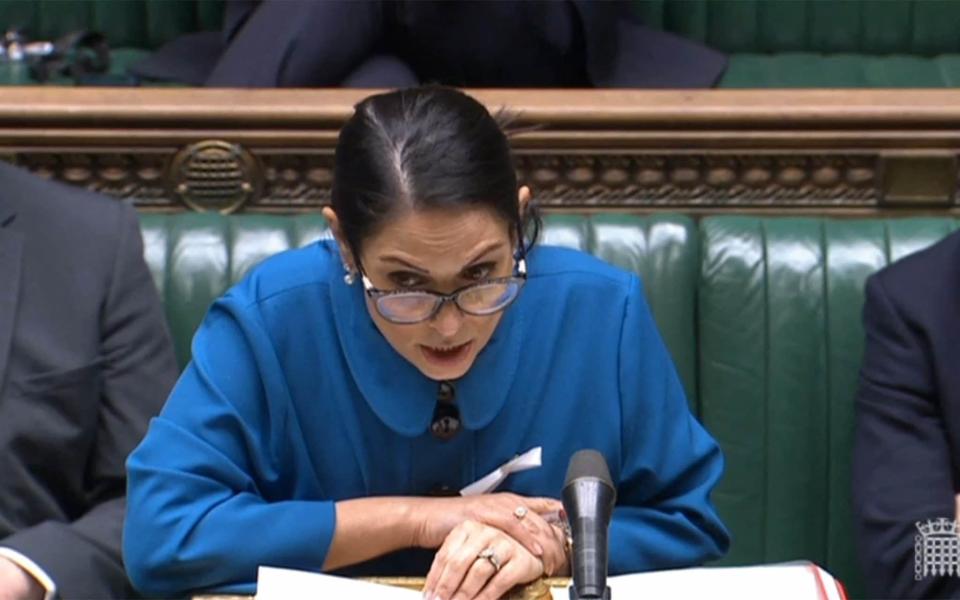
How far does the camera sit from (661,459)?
1.60 meters

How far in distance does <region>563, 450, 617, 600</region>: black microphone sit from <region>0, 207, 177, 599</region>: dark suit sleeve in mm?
799

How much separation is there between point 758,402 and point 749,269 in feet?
0.57

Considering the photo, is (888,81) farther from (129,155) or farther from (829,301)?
(129,155)

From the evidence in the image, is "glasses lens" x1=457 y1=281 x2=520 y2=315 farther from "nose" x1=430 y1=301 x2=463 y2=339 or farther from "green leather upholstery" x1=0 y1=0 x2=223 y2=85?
"green leather upholstery" x1=0 y1=0 x2=223 y2=85

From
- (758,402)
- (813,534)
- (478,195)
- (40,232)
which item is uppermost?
(478,195)

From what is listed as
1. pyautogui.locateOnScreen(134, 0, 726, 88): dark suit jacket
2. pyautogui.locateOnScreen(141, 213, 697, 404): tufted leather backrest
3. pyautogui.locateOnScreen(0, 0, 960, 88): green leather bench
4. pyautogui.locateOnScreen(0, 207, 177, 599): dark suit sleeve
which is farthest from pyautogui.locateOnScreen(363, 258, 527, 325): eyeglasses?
pyautogui.locateOnScreen(0, 0, 960, 88): green leather bench

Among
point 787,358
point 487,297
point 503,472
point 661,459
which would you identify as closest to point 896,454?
point 787,358

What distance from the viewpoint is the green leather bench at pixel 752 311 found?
209 cm

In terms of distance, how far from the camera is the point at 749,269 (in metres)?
2.09

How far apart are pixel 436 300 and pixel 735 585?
365 millimetres

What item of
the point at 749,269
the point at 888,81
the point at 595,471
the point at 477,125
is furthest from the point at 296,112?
the point at 888,81

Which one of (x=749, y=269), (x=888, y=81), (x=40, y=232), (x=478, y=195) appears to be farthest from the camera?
(x=888, y=81)

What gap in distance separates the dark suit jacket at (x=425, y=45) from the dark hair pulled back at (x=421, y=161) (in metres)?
1.27

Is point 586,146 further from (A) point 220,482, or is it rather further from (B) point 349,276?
(A) point 220,482
